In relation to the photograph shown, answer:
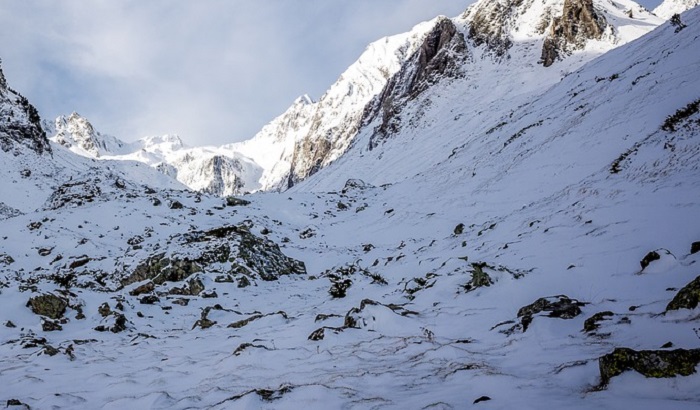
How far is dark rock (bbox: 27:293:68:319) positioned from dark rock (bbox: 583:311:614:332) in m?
11.6

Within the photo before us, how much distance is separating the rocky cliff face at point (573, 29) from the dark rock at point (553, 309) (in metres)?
55.4

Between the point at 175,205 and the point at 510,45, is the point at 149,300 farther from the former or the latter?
the point at 510,45

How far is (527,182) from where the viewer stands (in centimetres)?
1608

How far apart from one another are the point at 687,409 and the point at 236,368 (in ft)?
16.5

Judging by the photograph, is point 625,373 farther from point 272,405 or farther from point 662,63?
point 662,63

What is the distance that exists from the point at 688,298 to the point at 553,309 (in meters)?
1.65

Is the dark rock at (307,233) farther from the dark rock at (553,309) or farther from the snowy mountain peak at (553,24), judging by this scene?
the snowy mountain peak at (553,24)

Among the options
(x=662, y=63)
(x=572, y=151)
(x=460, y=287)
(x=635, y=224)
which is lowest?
(x=460, y=287)

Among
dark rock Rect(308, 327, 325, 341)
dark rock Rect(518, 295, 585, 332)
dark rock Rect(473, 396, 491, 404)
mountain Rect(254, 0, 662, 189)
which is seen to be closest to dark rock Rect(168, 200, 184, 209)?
dark rock Rect(308, 327, 325, 341)

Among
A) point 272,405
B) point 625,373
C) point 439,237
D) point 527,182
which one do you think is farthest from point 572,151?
point 272,405

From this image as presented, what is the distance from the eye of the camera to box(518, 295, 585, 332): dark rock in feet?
17.4

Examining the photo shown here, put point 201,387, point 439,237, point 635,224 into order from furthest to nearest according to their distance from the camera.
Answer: point 439,237 < point 635,224 < point 201,387

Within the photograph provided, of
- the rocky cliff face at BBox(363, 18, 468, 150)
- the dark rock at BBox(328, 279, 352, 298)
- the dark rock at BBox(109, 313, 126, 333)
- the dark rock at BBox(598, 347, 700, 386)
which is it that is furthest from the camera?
the rocky cliff face at BBox(363, 18, 468, 150)

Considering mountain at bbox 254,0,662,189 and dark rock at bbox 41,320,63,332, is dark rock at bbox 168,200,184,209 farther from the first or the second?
mountain at bbox 254,0,662,189
